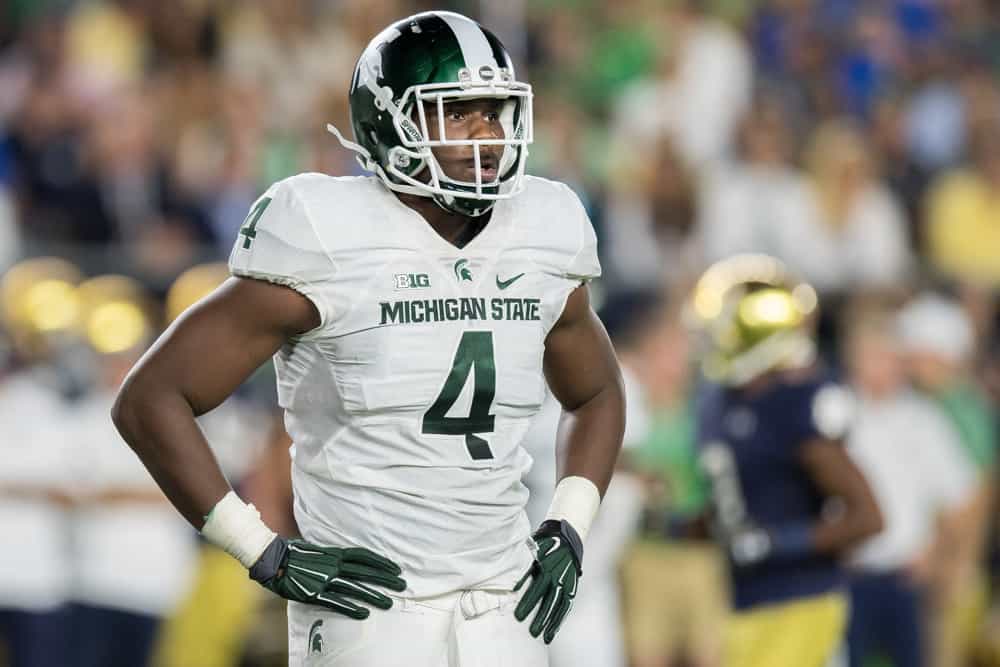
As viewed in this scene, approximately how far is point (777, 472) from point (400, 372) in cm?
247

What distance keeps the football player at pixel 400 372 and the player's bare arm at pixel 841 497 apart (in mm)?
2022

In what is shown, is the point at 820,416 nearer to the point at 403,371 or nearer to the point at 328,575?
the point at 403,371

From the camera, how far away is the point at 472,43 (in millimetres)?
3561

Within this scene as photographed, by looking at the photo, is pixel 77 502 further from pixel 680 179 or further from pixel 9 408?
pixel 680 179

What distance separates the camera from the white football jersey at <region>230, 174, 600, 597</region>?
3416 millimetres

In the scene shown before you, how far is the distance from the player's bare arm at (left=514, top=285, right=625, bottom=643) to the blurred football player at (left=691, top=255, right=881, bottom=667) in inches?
68.2

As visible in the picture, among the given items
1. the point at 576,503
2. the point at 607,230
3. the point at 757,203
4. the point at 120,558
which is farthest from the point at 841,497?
the point at 757,203

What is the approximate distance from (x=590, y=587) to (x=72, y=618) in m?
2.03

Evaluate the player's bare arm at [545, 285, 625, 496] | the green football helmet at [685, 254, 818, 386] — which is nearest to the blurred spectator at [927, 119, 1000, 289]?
the green football helmet at [685, 254, 818, 386]

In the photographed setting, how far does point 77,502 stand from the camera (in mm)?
7340

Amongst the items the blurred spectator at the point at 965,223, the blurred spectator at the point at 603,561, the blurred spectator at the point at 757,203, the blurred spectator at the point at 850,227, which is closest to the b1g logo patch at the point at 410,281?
the blurred spectator at the point at 603,561

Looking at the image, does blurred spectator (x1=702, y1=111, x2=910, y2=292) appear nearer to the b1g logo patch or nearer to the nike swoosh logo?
the nike swoosh logo

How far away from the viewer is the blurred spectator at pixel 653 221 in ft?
29.1

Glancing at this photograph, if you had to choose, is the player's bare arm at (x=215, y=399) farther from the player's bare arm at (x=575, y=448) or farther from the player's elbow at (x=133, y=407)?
the player's bare arm at (x=575, y=448)
